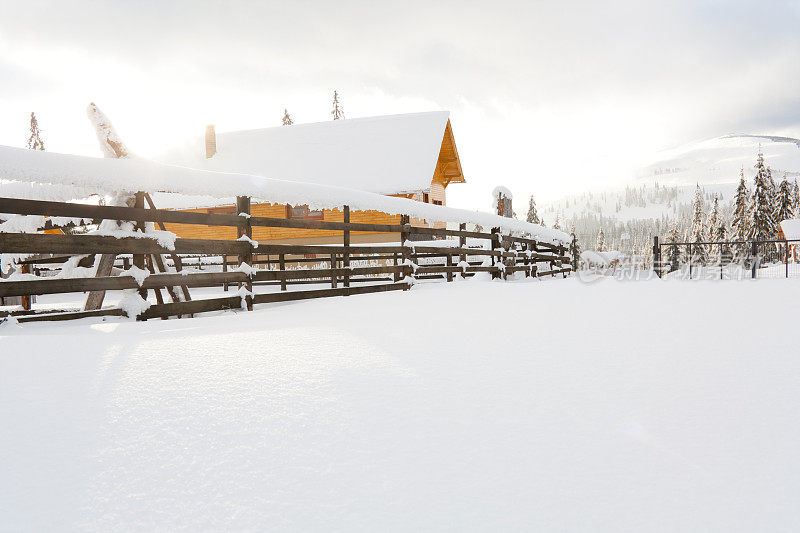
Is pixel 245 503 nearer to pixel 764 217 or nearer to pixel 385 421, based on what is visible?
pixel 385 421

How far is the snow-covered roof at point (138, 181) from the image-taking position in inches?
A: 157

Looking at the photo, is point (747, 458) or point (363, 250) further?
point (363, 250)

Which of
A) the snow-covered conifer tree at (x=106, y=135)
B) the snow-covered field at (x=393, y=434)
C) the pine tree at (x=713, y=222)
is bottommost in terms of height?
the snow-covered field at (x=393, y=434)

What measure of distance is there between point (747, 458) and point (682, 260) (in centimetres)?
1886

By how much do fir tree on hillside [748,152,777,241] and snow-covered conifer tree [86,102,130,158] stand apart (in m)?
50.4

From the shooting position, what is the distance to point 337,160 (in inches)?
888

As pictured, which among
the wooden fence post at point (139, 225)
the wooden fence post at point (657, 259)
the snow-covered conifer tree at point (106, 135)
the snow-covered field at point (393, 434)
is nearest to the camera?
the snow-covered field at point (393, 434)

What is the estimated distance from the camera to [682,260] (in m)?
18.4

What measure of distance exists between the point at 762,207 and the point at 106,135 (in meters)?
51.1

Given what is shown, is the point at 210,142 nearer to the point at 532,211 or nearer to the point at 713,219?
the point at 532,211

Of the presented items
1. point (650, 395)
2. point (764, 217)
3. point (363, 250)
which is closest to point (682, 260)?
point (363, 250)

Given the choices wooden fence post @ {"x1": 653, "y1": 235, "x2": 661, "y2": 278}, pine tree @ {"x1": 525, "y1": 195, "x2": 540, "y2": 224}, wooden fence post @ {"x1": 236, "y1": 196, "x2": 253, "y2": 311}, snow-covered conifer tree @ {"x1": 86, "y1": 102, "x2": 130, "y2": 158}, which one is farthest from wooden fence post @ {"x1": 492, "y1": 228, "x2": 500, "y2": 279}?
pine tree @ {"x1": 525, "y1": 195, "x2": 540, "y2": 224}

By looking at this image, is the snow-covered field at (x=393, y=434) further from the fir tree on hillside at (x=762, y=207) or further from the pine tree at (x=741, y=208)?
the pine tree at (x=741, y=208)

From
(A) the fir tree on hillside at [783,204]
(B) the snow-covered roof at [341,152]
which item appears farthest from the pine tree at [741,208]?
(B) the snow-covered roof at [341,152]
